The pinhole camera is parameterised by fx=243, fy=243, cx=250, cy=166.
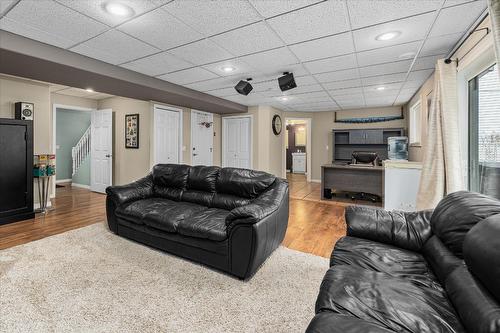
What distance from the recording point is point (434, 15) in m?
2.26

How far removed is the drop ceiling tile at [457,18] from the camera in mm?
2127

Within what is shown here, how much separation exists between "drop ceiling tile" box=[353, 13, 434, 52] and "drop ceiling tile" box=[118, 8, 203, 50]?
1.80m

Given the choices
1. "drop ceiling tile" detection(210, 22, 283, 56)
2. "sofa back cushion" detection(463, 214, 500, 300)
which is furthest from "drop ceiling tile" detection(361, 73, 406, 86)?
"sofa back cushion" detection(463, 214, 500, 300)

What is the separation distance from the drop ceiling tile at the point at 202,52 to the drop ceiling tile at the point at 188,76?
1.29 feet

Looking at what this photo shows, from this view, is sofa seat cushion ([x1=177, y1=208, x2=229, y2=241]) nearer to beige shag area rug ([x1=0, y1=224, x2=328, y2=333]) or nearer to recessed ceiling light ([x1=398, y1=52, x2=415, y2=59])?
beige shag area rug ([x1=0, y1=224, x2=328, y2=333])

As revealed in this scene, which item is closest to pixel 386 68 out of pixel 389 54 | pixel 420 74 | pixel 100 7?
pixel 389 54

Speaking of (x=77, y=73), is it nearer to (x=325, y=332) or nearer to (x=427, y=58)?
(x=325, y=332)

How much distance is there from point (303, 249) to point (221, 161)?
16.6ft

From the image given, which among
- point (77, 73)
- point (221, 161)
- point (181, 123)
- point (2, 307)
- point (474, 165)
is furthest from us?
point (221, 161)

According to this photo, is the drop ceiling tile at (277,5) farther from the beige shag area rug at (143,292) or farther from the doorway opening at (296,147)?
the doorway opening at (296,147)

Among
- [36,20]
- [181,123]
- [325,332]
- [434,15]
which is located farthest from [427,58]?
[181,123]

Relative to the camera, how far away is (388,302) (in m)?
1.16

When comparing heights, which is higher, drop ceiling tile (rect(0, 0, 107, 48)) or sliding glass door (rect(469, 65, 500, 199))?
drop ceiling tile (rect(0, 0, 107, 48))

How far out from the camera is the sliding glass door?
2359mm
